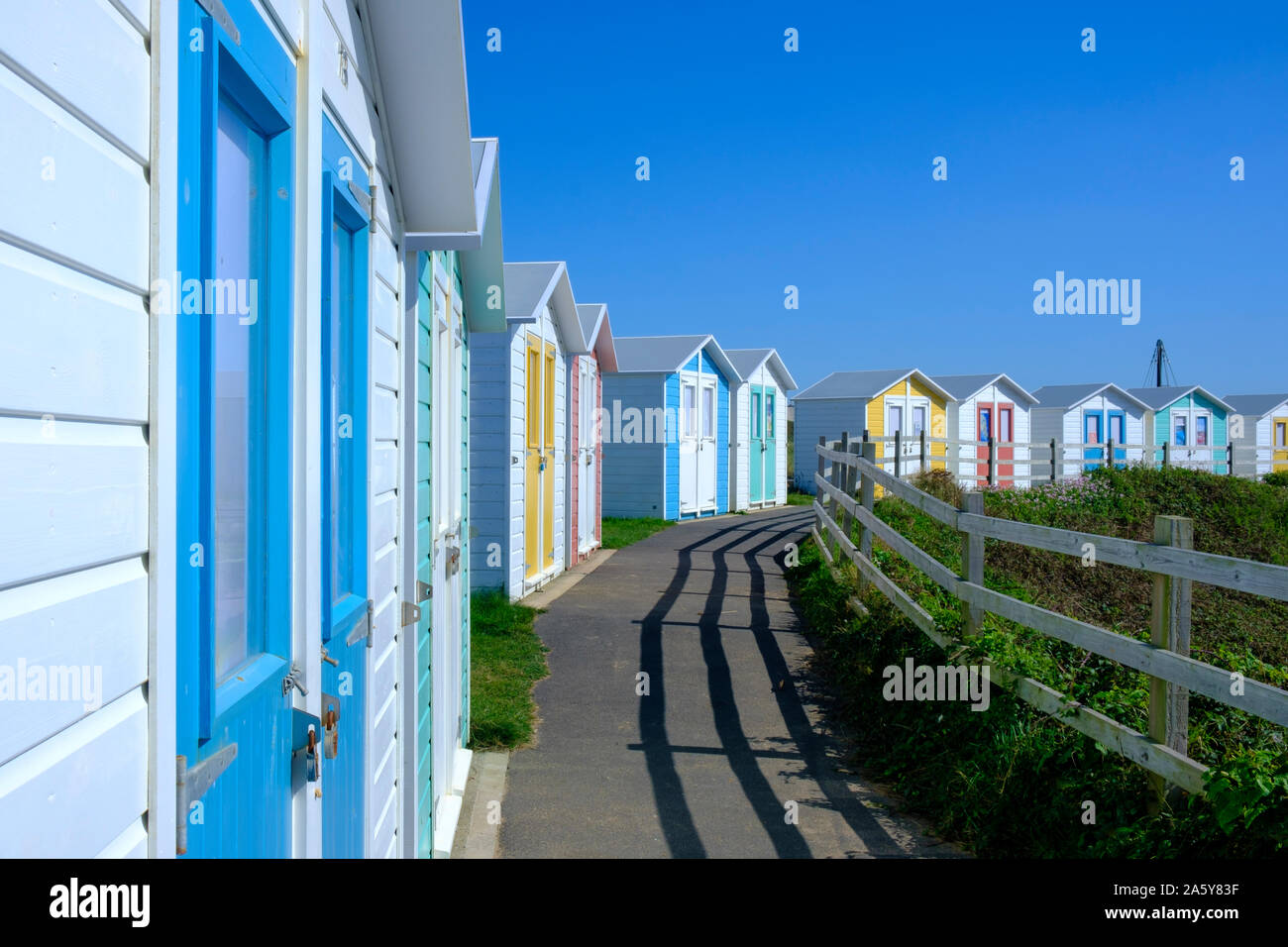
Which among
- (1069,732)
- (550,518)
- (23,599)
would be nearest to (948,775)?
(1069,732)

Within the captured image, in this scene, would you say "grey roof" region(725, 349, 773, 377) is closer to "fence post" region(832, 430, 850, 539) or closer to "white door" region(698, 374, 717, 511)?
"white door" region(698, 374, 717, 511)

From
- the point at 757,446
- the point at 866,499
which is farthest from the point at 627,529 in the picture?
the point at 866,499

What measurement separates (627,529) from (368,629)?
17441 mm

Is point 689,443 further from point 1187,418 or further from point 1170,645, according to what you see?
point 1187,418

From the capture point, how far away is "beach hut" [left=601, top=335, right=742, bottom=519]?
76.7 feet

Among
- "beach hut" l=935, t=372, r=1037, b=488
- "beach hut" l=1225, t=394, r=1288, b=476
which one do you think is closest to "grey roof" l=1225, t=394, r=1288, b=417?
"beach hut" l=1225, t=394, r=1288, b=476

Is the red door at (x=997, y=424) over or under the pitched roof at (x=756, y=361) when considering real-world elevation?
Answer: under

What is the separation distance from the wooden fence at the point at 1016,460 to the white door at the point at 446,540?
31.8 ft

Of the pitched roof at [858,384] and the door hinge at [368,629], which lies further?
the pitched roof at [858,384]

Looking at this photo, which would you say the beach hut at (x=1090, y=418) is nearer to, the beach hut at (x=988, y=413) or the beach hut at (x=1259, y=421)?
the beach hut at (x=988, y=413)

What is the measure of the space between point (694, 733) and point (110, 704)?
19.1ft

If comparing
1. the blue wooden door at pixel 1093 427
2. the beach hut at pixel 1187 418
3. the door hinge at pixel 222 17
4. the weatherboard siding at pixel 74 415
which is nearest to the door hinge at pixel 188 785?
the weatherboard siding at pixel 74 415

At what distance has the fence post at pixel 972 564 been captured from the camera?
6172 millimetres
